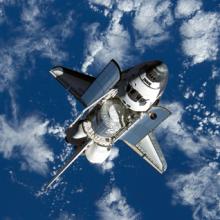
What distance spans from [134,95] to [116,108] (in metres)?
1.98

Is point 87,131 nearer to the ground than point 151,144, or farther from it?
farther from it

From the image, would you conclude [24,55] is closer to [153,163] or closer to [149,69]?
[153,163]

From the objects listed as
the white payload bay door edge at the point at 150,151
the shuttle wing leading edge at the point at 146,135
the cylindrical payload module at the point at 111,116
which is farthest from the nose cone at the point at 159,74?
the white payload bay door edge at the point at 150,151

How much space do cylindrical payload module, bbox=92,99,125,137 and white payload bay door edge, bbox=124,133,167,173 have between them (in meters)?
4.17

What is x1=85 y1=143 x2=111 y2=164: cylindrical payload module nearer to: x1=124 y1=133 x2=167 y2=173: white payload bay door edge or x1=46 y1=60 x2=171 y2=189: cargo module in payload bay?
x1=46 y1=60 x2=171 y2=189: cargo module in payload bay

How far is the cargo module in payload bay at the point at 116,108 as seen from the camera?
28.2 meters

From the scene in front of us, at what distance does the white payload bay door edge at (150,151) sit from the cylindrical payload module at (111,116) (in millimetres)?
4170

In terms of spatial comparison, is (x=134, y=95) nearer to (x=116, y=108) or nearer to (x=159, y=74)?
(x=116, y=108)

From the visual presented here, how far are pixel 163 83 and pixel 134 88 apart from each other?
1705 mm

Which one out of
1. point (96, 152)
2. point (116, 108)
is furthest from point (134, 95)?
point (96, 152)

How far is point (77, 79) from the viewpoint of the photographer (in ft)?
108

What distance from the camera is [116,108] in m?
30.5

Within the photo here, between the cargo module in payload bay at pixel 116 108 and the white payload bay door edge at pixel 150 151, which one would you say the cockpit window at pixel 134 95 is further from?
the white payload bay door edge at pixel 150 151

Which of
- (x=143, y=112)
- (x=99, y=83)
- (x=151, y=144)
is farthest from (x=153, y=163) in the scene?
(x=99, y=83)
